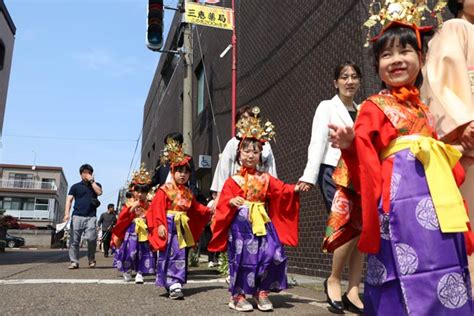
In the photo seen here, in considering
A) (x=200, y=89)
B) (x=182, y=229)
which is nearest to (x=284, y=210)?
(x=182, y=229)

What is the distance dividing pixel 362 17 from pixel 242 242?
3.15 meters

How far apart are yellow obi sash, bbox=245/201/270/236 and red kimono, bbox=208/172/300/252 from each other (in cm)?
7

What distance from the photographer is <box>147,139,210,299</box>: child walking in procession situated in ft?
14.9

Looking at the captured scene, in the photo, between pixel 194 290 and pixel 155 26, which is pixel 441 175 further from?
pixel 155 26

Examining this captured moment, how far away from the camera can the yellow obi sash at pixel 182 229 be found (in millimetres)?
4715

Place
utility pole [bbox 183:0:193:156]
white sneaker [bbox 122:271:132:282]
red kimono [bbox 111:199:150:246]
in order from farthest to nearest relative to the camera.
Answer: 1. utility pole [bbox 183:0:193:156]
2. red kimono [bbox 111:199:150:246]
3. white sneaker [bbox 122:271:132:282]

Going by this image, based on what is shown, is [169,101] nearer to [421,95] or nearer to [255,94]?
[255,94]

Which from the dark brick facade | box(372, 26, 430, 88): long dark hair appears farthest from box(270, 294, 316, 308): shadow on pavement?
box(372, 26, 430, 88): long dark hair

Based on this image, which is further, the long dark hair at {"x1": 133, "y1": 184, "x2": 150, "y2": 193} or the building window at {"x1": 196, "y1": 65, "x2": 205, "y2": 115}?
the building window at {"x1": 196, "y1": 65, "x2": 205, "y2": 115}

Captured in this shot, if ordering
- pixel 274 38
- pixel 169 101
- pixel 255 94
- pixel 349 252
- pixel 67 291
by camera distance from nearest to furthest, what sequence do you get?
pixel 349 252, pixel 67 291, pixel 274 38, pixel 255 94, pixel 169 101

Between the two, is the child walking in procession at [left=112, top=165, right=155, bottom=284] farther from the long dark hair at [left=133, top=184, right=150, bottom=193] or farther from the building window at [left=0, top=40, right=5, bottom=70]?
the building window at [left=0, top=40, right=5, bottom=70]

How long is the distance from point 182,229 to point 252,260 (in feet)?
4.19

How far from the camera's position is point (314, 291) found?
4723 mm

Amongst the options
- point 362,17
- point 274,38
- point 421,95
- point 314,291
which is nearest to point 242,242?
point 314,291
